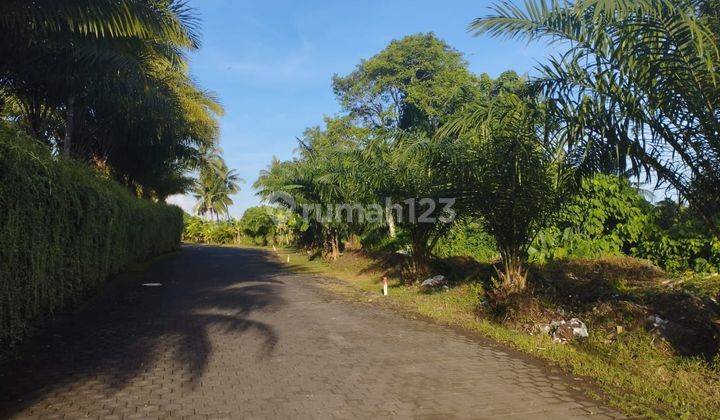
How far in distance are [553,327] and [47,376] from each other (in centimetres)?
674

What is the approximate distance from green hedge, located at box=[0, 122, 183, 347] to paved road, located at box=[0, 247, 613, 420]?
0.62m

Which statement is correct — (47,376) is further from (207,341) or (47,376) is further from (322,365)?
(322,365)

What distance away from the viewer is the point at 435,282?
1291 centimetres

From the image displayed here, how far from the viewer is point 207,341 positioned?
289 inches

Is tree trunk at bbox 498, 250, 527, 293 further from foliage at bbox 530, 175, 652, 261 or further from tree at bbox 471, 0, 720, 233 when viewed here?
foliage at bbox 530, 175, 652, 261

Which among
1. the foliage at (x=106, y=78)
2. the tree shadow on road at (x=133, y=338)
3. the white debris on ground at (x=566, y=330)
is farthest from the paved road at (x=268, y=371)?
the foliage at (x=106, y=78)

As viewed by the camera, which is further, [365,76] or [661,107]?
[365,76]

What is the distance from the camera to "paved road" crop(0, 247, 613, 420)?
4.73 metres

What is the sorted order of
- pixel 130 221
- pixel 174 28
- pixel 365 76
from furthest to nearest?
1. pixel 365 76
2. pixel 130 221
3. pixel 174 28

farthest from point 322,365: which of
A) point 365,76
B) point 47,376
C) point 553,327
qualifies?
point 365,76

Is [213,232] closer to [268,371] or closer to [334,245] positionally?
[334,245]

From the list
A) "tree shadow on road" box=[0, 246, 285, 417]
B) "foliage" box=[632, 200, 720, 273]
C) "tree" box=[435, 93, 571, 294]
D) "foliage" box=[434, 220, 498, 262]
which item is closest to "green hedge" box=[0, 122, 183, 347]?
"tree shadow on road" box=[0, 246, 285, 417]

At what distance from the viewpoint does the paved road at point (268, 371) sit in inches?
186

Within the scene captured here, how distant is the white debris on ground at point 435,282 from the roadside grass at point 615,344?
350 mm
